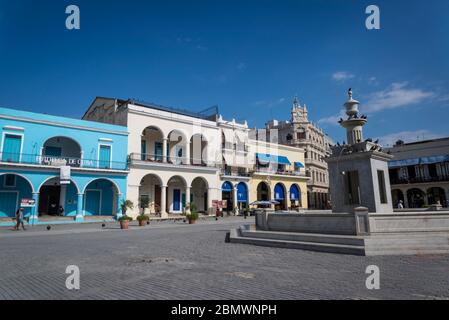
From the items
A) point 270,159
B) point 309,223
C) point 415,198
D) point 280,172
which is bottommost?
point 309,223

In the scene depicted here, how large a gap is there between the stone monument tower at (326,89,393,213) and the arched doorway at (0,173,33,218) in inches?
867

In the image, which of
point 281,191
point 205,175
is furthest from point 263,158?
point 205,175

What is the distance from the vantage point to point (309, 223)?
10141 millimetres

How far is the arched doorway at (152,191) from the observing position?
30.1m

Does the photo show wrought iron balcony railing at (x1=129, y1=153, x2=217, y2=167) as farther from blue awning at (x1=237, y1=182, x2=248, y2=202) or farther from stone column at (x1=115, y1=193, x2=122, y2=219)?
blue awning at (x1=237, y1=182, x2=248, y2=202)

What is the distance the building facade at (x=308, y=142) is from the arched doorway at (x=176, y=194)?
23.2 meters

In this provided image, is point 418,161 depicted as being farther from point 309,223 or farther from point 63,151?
point 63,151

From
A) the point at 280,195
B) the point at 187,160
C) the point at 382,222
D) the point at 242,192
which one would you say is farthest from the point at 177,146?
the point at 382,222

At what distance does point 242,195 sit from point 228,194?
185 cm

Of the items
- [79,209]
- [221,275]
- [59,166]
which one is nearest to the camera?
[221,275]

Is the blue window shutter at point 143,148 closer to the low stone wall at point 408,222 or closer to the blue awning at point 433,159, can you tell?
the low stone wall at point 408,222
